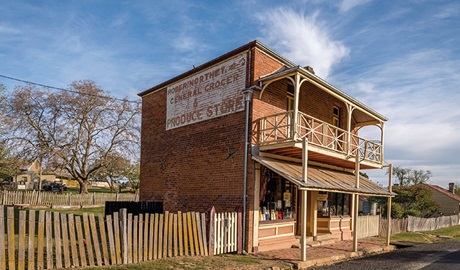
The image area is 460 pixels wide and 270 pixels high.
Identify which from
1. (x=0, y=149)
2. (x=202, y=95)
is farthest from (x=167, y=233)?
(x=0, y=149)

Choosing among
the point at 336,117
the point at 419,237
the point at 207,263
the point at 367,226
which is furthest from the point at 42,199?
the point at 419,237

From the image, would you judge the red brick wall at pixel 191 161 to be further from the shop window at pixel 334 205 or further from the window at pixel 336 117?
the window at pixel 336 117

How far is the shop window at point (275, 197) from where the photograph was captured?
12617 mm

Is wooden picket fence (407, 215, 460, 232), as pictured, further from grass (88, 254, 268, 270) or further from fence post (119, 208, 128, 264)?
fence post (119, 208, 128, 264)

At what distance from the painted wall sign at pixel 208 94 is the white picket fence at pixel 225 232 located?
3.79 m

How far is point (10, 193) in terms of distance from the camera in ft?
85.5

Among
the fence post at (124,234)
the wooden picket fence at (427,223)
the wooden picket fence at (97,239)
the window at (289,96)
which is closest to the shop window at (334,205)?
the window at (289,96)

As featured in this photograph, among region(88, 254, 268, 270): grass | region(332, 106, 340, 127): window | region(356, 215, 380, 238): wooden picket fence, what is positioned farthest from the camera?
region(356, 215, 380, 238): wooden picket fence

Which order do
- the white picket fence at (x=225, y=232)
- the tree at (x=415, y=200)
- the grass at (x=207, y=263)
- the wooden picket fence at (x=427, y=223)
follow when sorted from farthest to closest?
the tree at (x=415, y=200) < the wooden picket fence at (x=427, y=223) < the white picket fence at (x=225, y=232) < the grass at (x=207, y=263)

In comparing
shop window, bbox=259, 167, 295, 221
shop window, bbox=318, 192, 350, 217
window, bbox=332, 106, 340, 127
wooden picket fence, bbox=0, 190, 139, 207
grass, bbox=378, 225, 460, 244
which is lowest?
grass, bbox=378, 225, 460, 244

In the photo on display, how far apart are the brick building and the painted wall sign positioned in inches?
1.5

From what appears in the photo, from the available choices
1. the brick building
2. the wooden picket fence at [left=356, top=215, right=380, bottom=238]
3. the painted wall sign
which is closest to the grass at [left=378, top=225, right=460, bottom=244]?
the wooden picket fence at [left=356, top=215, right=380, bottom=238]

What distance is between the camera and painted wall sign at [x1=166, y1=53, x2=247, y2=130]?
1273 cm

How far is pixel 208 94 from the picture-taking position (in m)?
13.9
